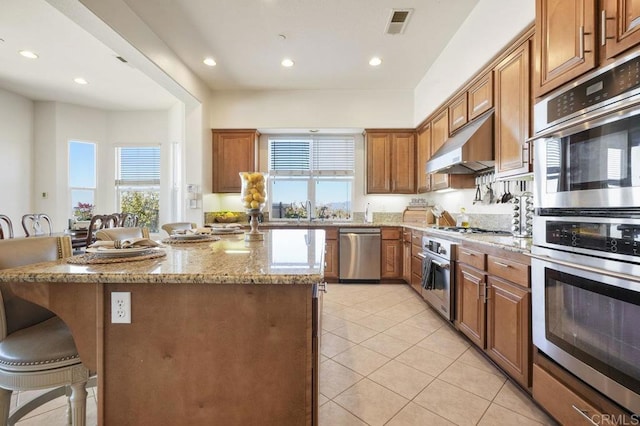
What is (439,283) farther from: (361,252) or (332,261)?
(332,261)

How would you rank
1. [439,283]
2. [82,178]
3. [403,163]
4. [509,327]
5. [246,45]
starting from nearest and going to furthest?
[509,327] → [439,283] → [246,45] → [403,163] → [82,178]

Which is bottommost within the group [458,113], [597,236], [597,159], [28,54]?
[597,236]

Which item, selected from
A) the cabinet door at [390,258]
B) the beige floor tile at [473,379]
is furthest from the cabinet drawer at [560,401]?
the cabinet door at [390,258]

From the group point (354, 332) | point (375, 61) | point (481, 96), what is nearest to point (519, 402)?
point (354, 332)

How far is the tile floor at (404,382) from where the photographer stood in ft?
5.25

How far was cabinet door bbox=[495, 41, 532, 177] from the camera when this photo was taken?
2.12 metres

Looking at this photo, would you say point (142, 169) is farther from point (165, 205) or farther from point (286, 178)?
point (286, 178)

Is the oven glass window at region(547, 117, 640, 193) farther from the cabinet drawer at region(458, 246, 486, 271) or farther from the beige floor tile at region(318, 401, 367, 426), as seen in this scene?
the beige floor tile at region(318, 401, 367, 426)

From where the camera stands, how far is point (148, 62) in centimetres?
309

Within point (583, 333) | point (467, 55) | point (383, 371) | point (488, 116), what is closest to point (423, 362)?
point (383, 371)

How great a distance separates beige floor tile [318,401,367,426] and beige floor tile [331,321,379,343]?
0.85m

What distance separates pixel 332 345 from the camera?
94.9 inches

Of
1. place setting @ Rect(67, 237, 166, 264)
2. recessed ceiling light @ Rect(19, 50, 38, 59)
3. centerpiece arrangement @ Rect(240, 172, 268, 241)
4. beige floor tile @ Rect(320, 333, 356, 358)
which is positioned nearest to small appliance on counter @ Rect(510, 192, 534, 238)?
beige floor tile @ Rect(320, 333, 356, 358)

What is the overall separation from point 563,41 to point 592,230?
0.98m
